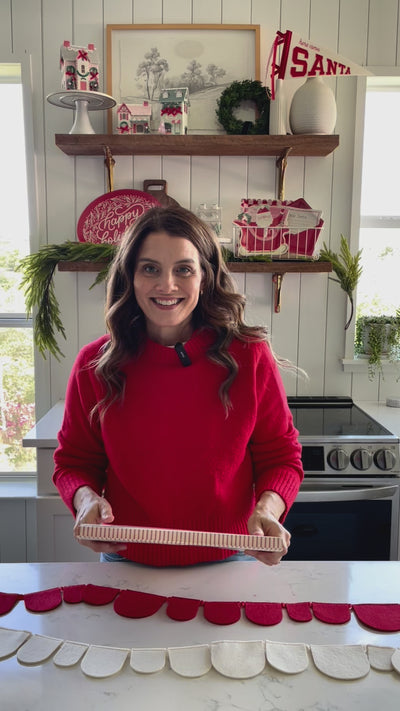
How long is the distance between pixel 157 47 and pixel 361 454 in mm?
1762

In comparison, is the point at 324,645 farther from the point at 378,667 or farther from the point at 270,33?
the point at 270,33

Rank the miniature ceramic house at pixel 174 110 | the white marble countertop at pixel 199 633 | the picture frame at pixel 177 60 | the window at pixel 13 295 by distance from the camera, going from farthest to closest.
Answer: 1. the window at pixel 13 295
2. the picture frame at pixel 177 60
3. the miniature ceramic house at pixel 174 110
4. the white marble countertop at pixel 199 633

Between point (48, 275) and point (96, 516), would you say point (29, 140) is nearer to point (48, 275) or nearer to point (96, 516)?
point (48, 275)

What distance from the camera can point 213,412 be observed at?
1290 mm

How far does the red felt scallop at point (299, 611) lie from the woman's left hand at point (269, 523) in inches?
3.3

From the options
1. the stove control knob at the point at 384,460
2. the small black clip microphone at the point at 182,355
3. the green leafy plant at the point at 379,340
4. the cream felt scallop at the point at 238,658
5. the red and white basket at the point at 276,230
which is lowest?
the stove control knob at the point at 384,460

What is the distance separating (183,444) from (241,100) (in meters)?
1.60

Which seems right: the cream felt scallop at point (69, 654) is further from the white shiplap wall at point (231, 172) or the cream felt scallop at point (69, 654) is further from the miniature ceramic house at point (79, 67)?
the miniature ceramic house at point (79, 67)

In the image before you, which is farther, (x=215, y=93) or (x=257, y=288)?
(x=257, y=288)

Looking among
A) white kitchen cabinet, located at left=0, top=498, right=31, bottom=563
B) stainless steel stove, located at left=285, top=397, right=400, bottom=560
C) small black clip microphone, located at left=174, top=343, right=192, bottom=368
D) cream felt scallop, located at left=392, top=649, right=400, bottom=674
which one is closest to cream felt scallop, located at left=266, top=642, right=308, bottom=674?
cream felt scallop, located at left=392, top=649, right=400, bottom=674

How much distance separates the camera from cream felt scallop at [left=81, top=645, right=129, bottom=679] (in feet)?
2.72

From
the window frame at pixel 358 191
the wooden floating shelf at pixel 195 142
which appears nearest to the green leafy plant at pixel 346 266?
the window frame at pixel 358 191

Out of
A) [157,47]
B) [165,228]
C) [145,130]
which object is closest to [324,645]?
[165,228]

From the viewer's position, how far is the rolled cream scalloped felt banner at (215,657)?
84 cm
